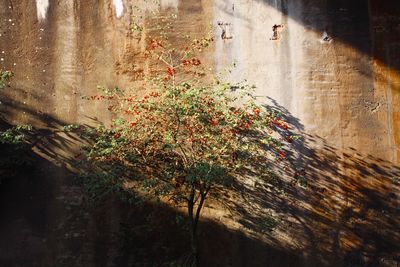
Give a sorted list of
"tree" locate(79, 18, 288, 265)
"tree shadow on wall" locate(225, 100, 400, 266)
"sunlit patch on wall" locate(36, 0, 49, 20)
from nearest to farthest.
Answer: "tree" locate(79, 18, 288, 265)
"tree shadow on wall" locate(225, 100, 400, 266)
"sunlit patch on wall" locate(36, 0, 49, 20)

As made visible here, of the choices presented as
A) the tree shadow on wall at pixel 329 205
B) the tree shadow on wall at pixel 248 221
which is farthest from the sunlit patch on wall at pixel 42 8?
the tree shadow on wall at pixel 329 205

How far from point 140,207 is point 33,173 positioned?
160cm

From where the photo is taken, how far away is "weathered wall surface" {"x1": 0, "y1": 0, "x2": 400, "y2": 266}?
6008 millimetres

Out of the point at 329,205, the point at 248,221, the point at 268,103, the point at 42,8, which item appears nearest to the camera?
the point at 248,221

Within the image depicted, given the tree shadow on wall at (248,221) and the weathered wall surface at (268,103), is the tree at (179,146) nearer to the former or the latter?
the tree shadow on wall at (248,221)

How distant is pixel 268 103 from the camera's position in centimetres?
621

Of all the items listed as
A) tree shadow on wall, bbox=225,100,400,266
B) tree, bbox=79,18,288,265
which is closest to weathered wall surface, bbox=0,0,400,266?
tree shadow on wall, bbox=225,100,400,266

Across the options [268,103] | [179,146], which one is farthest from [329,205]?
[179,146]

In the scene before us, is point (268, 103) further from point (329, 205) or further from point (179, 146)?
point (179, 146)

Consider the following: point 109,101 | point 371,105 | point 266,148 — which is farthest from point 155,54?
point 371,105

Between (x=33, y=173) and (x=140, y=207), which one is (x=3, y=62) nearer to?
(x=33, y=173)

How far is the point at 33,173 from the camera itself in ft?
20.3

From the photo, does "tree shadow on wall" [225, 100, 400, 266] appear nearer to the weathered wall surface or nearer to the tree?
the weathered wall surface

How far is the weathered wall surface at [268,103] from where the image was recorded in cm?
601
